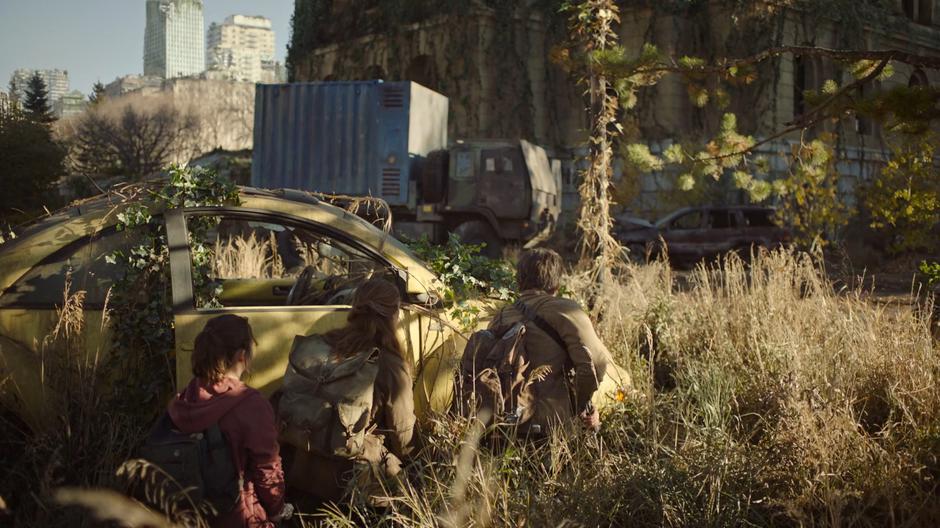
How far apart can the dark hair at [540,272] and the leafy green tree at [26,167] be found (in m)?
14.8

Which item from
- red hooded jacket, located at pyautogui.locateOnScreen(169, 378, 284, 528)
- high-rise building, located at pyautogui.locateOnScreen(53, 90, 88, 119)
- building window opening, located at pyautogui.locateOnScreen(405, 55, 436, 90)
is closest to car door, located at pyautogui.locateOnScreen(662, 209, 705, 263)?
building window opening, located at pyautogui.locateOnScreen(405, 55, 436, 90)

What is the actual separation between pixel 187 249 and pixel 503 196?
11962 mm

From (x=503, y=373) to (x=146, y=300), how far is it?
1.76 meters

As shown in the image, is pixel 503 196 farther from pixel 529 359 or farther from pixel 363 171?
pixel 529 359

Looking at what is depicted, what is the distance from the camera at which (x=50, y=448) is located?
3883 mm

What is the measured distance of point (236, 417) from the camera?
3154 millimetres

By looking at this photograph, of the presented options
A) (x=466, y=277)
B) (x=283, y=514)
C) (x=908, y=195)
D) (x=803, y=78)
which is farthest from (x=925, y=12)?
(x=283, y=514)

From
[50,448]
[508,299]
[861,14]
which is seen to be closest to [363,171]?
[508,299]

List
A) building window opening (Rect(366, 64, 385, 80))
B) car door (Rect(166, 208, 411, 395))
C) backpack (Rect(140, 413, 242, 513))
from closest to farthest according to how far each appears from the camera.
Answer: backpack (Rect(140, 413, 242, 513)) < car door (Rect(166, 208, 411, 395)) < building window opening (Rect(366, 64, 385, 80))

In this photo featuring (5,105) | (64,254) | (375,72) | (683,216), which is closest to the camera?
(64,254)

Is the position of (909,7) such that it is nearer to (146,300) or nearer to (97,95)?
(146,300)

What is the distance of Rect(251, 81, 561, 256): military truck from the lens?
1609cm

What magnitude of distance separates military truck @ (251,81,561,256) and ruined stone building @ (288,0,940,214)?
6.50m

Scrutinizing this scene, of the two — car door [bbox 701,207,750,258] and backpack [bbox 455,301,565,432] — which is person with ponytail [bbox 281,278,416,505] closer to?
backpack [bbox 455,301,565,432]
